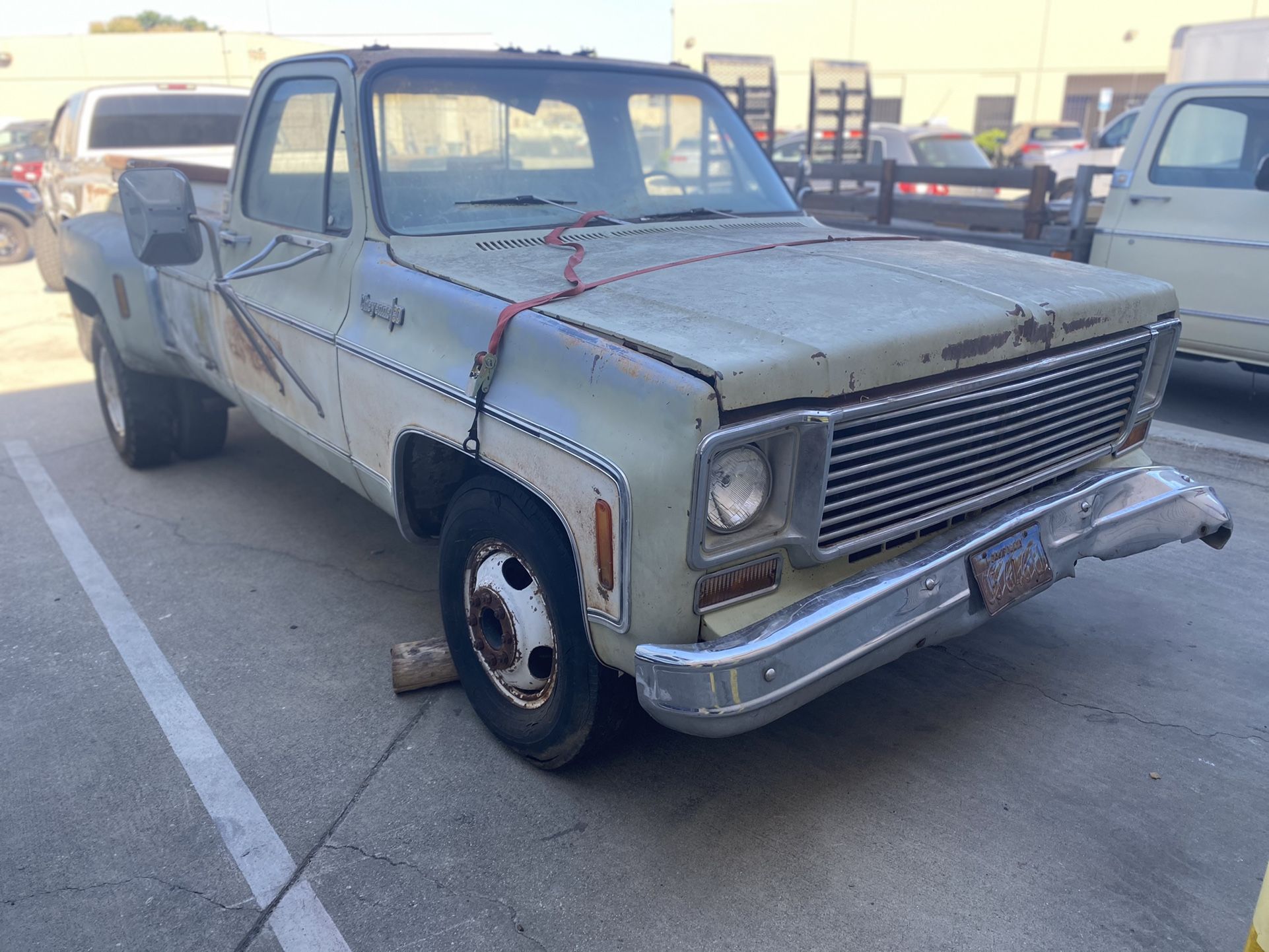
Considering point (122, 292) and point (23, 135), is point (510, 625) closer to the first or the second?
point (122, 292)

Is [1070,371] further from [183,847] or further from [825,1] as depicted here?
[825,1]

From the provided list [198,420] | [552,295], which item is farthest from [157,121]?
[552,295]

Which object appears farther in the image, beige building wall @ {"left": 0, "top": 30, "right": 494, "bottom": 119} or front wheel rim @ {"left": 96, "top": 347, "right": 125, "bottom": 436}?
beige building wall @ {"left": 0, "top": 30, "right": 494, "bottom": 119}

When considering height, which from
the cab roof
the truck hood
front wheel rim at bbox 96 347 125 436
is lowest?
front wheel rim at bbox 96 347 125 436

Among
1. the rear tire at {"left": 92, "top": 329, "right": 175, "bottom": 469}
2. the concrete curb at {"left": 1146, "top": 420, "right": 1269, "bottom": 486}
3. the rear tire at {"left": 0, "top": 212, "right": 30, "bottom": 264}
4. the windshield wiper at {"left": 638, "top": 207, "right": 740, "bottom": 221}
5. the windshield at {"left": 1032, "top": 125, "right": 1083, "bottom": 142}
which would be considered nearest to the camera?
the windshield wiper at {"left": 638, "top": 207, "right": 740, "bottom": 221}

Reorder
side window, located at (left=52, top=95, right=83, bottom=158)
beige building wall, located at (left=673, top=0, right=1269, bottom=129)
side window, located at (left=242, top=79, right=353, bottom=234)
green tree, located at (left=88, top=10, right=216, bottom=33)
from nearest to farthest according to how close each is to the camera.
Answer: side window, located at (left=242, top=79, right=353, bottom=234), side window, located at (left=52, top=95, right=83, bottom=158), beige building wall, located at (left=673, top=0, right=1269, bottom=129), green tree, located at (left=88, top=10, right=216, bottom=33)

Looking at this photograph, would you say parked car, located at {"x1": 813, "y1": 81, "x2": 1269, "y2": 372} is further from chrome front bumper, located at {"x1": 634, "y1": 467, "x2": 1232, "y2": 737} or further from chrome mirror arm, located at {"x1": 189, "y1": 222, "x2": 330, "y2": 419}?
chrome mirror arm, located at {"x1": 189, "y1": 222, "x2": 330, "y2": 419}

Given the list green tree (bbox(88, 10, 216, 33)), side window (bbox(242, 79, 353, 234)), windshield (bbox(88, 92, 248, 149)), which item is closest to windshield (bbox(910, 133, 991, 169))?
windshield (bbox(88, 92, 248, 149))

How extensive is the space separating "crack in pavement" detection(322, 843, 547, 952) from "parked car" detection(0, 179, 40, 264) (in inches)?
531

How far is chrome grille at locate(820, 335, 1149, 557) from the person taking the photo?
235 cm

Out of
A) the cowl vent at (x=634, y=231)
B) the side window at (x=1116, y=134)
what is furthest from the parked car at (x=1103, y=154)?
the cowl vent at (x=634, y=231)

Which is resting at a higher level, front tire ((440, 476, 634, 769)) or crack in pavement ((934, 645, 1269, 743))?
front tire ((440, 476, 634, 769))

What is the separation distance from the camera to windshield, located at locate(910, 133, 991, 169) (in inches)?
431

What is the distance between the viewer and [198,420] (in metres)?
5.52
